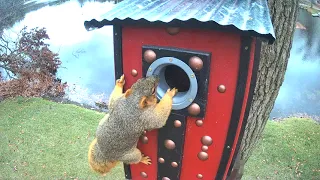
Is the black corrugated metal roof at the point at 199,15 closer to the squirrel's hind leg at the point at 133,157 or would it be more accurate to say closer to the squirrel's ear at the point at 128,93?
the squirrel's ear at the point at 128,93

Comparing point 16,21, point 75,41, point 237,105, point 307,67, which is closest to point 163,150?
point 237,105

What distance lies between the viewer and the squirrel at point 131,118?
160 centimetres

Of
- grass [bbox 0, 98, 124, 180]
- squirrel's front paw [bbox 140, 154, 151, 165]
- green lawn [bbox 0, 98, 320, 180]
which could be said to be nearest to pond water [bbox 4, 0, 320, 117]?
green lawn [bbox 0, 98, 320, 180]

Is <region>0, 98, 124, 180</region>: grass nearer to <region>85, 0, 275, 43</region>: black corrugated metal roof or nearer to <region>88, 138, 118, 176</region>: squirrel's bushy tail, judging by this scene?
<region>88, 138, 118, 176</region>: squirrel's bushy tail

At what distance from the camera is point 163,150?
5.98 ft

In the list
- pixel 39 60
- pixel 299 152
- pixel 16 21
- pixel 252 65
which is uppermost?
pixel 252 65

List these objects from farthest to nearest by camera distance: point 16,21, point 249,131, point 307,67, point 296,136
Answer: point 16,21
point 307,67
point 296,136
point 249,131

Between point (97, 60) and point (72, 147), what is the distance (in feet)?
15.0

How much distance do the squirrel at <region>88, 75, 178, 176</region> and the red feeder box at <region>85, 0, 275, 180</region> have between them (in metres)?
0.06

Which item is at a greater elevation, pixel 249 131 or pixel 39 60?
pixel 249 131

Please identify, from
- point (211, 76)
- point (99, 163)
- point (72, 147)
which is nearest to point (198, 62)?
point (211, 76)

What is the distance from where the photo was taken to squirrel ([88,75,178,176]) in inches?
63.1

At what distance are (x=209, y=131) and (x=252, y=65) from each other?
1.39 ft

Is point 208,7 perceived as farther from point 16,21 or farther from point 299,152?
point 16,21
